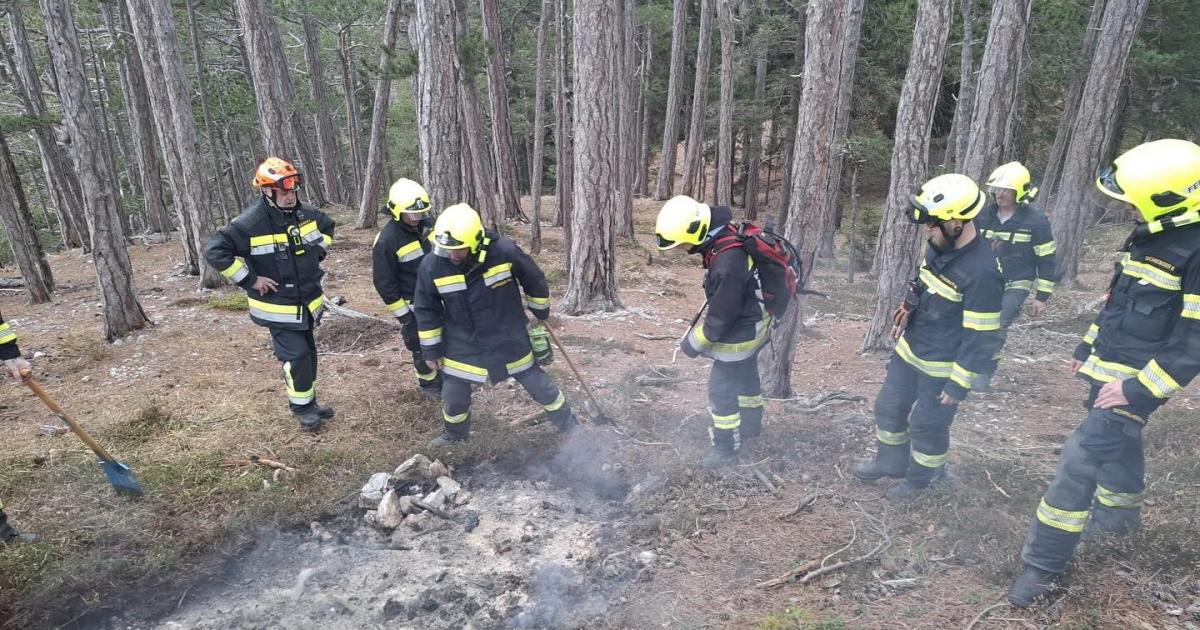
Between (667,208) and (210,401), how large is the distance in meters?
5.18

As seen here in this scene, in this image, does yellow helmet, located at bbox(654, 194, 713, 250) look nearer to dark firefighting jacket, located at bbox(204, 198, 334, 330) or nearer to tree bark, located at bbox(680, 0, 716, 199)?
dark firefighting jacket, located at bbox(204, 198, 334, 330)

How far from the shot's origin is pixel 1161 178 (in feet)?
9.50

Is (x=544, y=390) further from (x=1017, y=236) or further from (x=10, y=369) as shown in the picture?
(x=1017, y=236)

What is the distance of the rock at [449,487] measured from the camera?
493 centimetres

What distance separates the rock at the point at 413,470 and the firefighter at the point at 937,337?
348 centimetres

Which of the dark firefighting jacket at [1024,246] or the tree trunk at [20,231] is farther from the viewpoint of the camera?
the tree trunk at [20,231]

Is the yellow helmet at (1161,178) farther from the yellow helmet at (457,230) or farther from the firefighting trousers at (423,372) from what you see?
the firefighting trousers at (423,372)

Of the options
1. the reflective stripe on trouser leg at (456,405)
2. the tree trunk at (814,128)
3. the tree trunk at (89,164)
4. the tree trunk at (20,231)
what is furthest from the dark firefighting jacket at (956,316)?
the tree trunk at (20,231)

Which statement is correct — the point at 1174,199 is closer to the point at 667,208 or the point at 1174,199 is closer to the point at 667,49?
the point at 667,208

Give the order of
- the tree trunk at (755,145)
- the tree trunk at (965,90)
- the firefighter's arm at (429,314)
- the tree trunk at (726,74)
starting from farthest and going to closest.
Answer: the tree trunk at (755,145) < the tree trunk at (726,74) < the tree trunk at (965,90) < the firefighter's arm at (429,314)

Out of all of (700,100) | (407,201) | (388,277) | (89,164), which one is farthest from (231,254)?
(700,100)

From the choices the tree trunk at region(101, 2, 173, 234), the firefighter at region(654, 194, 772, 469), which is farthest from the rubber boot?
the tree trunk at region(101, 2, 173, 234)

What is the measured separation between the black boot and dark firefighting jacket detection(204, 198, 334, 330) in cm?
561

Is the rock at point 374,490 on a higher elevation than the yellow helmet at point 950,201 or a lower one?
lower
